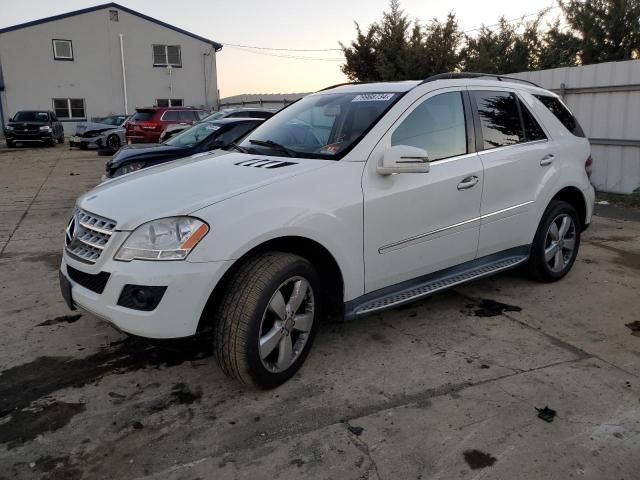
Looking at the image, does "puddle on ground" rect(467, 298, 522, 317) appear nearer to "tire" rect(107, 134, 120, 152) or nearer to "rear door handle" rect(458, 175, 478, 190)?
"rear door handle" rect(458, 175, 478, 190)

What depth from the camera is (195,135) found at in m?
8.33

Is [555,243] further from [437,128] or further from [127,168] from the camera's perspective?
[127,168]

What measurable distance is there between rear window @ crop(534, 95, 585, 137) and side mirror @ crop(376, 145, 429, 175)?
2109 millimetres

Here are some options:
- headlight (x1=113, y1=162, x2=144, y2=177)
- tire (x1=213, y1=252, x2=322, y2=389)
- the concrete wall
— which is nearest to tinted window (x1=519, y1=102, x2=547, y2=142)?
tire (x1=213, y1=252, x2=322, y2=389)

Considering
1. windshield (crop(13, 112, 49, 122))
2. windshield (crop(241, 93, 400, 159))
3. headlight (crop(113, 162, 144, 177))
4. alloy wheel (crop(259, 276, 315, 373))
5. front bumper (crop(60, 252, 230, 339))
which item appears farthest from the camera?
windshield (crop(13, 112, 49, 122))

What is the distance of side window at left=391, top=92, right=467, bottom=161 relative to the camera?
3725 millimetres

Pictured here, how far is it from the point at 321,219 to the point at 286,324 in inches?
25.2

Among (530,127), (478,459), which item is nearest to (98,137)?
(530,127)

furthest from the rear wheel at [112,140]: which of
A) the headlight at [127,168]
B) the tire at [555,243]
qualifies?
the tire at [555,243]

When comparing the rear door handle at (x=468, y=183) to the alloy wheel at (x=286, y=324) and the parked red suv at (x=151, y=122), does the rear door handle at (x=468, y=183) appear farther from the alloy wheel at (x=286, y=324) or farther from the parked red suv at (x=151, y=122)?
the parked red suv at (x=151, y=122)

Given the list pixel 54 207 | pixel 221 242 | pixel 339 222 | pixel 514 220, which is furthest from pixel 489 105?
pixel 54 207

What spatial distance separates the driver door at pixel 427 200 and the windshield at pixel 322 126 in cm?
21

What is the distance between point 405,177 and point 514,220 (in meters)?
1.30

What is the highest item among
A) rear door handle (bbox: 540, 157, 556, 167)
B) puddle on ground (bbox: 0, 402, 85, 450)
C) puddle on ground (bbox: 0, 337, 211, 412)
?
rear door handle (bbox: 540, 157, 556, 167)
